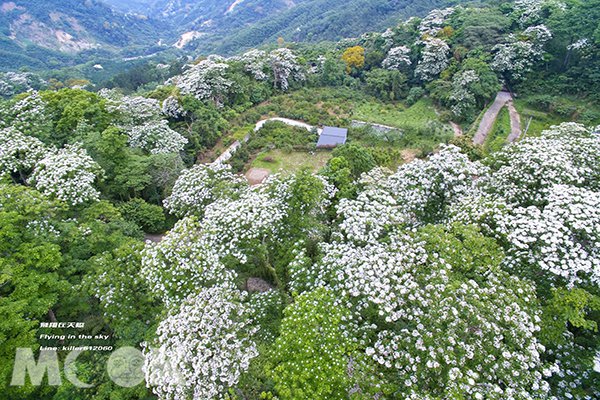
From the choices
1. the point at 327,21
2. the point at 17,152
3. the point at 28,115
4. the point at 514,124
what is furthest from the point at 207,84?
the point at 327,21

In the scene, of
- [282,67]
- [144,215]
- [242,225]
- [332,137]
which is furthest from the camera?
[282,67]

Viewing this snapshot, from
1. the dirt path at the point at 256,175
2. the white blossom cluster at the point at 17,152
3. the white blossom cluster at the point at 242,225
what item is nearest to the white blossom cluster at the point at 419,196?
the white blossom cluster at the point at 242,225

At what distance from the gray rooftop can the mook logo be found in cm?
2638

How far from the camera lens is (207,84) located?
39.7 metres

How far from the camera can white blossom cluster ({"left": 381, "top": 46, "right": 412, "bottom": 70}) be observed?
164 feet

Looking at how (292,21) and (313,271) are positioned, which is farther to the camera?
(292,21)

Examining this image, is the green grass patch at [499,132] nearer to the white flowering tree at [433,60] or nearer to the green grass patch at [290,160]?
the white flowering tree at [433,60]

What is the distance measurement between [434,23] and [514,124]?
2758 centimetres

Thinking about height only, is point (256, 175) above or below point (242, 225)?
below

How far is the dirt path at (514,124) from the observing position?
33.0 metres

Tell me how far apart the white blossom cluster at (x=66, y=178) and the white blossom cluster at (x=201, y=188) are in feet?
17.4

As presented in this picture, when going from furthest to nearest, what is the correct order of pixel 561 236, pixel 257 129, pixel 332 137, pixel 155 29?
pixel 155 29
pixel 257 129
pixel 332 137
pixel 561 236

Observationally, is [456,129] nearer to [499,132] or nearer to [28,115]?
[499,132]

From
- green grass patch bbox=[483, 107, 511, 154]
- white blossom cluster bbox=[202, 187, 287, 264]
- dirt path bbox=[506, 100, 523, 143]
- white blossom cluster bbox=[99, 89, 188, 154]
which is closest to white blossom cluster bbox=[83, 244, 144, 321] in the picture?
white blossom cluster bbox=[202, 187, 287, 264]
